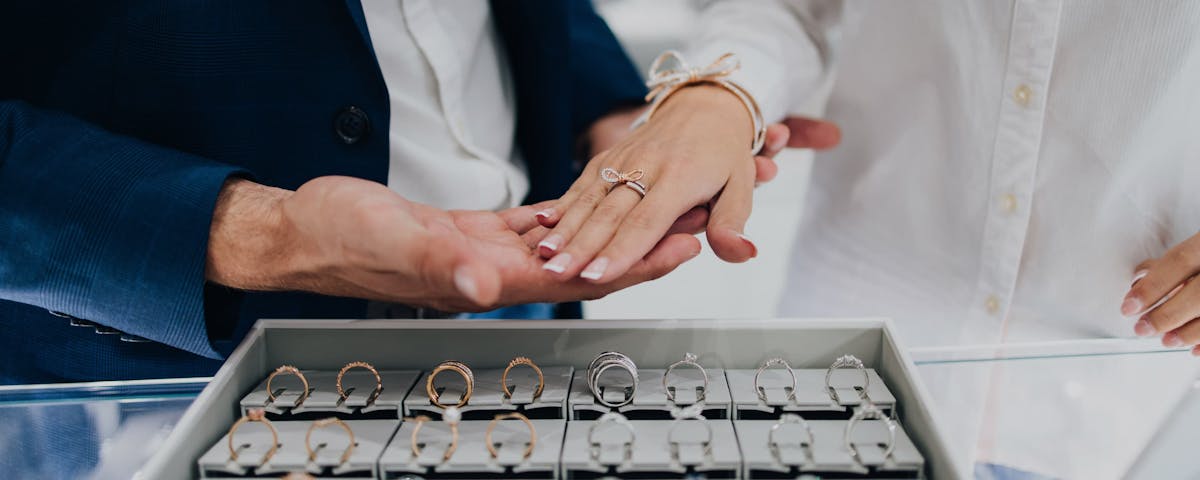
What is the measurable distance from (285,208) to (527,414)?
0.91 feet

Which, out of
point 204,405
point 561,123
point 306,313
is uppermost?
point 561,123

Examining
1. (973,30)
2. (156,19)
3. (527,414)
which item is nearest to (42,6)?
(156,19)

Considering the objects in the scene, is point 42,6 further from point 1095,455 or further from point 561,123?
point 1095,455

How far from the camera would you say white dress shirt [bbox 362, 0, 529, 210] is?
96cm

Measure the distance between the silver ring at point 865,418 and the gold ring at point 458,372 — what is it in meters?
0.31

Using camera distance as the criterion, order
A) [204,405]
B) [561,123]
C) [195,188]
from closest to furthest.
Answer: [204,405], [195,188], [561,123]

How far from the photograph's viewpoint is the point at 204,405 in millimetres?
600

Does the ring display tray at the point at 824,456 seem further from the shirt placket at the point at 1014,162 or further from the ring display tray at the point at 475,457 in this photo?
the shirt placket at the point at 1014,162

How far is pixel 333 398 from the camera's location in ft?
2.15

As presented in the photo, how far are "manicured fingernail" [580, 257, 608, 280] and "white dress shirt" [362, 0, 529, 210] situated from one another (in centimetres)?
37

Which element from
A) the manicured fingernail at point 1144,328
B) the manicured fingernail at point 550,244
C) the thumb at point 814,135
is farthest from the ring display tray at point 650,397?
the thumb at point 814,135

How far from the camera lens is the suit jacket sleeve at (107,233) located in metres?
0.70

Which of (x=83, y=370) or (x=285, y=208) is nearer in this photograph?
(x=285, y=208)

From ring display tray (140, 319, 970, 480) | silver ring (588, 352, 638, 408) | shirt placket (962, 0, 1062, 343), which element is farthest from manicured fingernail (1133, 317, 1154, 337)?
silver ring (588, 352, 638, 408)
